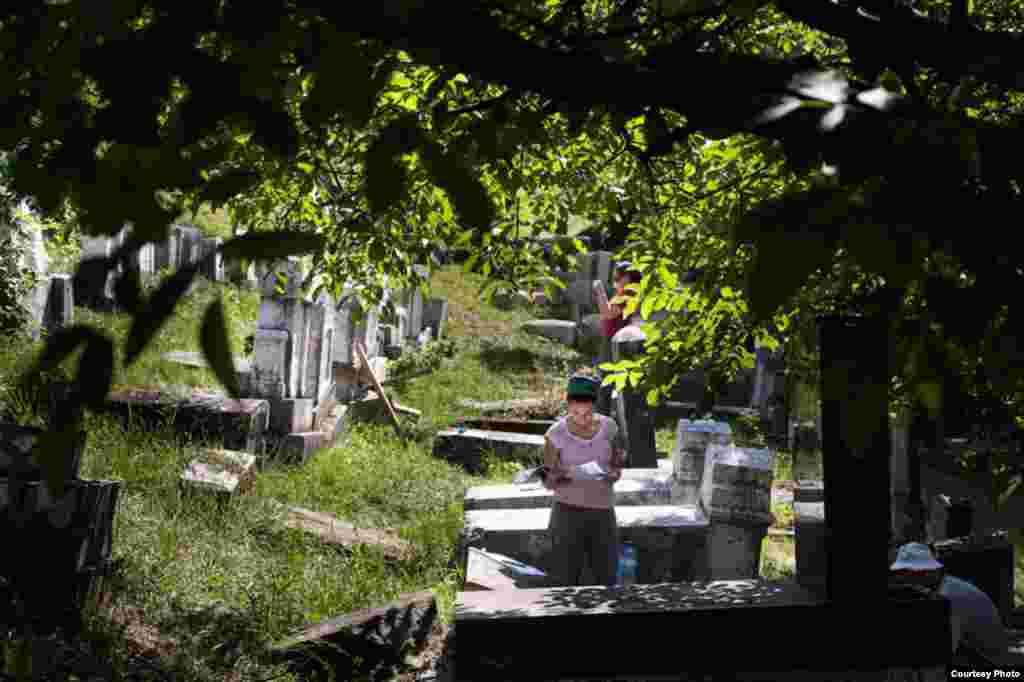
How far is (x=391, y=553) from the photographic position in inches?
279

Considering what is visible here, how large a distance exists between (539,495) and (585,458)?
4.31 feet

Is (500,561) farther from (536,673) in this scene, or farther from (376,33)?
(376,33)

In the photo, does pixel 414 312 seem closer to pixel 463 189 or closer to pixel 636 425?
pixel 636 425

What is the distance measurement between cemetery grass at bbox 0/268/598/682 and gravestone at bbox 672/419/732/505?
173cm

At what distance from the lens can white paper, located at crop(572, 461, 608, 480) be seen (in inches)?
247

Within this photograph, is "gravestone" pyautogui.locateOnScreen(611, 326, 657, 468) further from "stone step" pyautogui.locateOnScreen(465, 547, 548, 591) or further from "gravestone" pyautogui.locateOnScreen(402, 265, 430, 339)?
"gravestone" pyautogui.locateOnScreen(402, 265, 430, 339)

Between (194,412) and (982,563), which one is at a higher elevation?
(194,412)

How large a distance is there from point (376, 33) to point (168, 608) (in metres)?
4.54

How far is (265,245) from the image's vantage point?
48.1 inches

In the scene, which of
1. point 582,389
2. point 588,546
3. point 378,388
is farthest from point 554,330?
point 588,546

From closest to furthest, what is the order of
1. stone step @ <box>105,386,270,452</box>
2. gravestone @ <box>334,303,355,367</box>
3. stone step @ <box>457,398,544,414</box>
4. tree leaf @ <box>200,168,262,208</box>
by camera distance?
tree leaf @ <box>200,168,262,208</box>
stone step @ <box>105,386,270,452</box>
gravestone @ <box>334,303,355,367</box>
stone step @ <box>457,398,544,414</box>

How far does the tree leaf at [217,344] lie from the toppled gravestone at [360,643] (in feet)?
12.2

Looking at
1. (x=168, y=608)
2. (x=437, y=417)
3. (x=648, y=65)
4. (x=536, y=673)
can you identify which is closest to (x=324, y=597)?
(x=168, y=608)

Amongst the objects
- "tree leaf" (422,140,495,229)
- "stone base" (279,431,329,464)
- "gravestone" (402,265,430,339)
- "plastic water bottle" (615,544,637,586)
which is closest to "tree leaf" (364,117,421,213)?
"tree leaf" (422,140,495,229)
